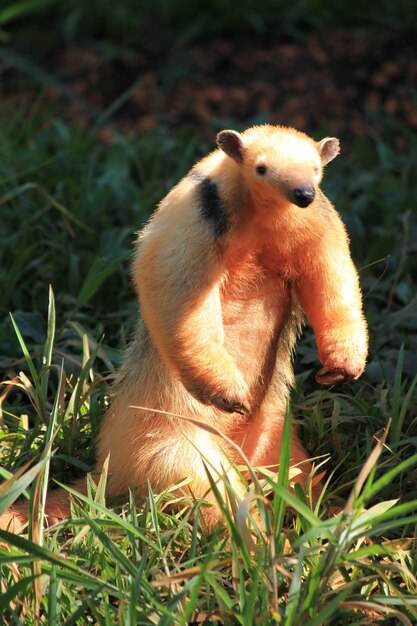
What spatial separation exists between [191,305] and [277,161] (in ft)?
1.63

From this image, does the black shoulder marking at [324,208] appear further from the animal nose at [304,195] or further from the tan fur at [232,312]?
the animal nose at [304,195]

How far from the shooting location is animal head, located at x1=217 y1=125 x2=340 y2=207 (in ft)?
8.89

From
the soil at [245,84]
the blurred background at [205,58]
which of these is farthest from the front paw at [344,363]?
the blurred background at [205,58]

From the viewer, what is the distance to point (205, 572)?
8.38 feet

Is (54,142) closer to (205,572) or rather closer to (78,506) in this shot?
(78,506)

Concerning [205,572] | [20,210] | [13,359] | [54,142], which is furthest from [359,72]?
[205,572]

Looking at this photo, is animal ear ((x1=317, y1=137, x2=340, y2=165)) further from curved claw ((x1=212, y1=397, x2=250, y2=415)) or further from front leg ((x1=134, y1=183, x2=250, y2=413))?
curved claw ((x1=212, y1=397, x2=250, y2=415))

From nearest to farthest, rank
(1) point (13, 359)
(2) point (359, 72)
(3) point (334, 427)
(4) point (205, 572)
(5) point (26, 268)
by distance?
1. (4) point (205, 572)
2. (3) point (334, 427)
3. (1) point (13, 359)
4. (5) point (26, 268)
5. (2) point (359, 72)

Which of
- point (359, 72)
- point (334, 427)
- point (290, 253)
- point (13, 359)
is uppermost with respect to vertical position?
point (290, 253)

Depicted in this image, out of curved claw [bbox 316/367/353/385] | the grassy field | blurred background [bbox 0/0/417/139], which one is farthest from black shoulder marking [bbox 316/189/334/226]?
blurred background [bbox 0/0/417/139]

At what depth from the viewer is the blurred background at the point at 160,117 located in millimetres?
4715

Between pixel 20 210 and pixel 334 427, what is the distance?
7.56ft

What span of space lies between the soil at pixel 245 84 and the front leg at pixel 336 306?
378 cm

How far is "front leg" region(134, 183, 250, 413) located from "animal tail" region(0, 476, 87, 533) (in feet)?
2.06
